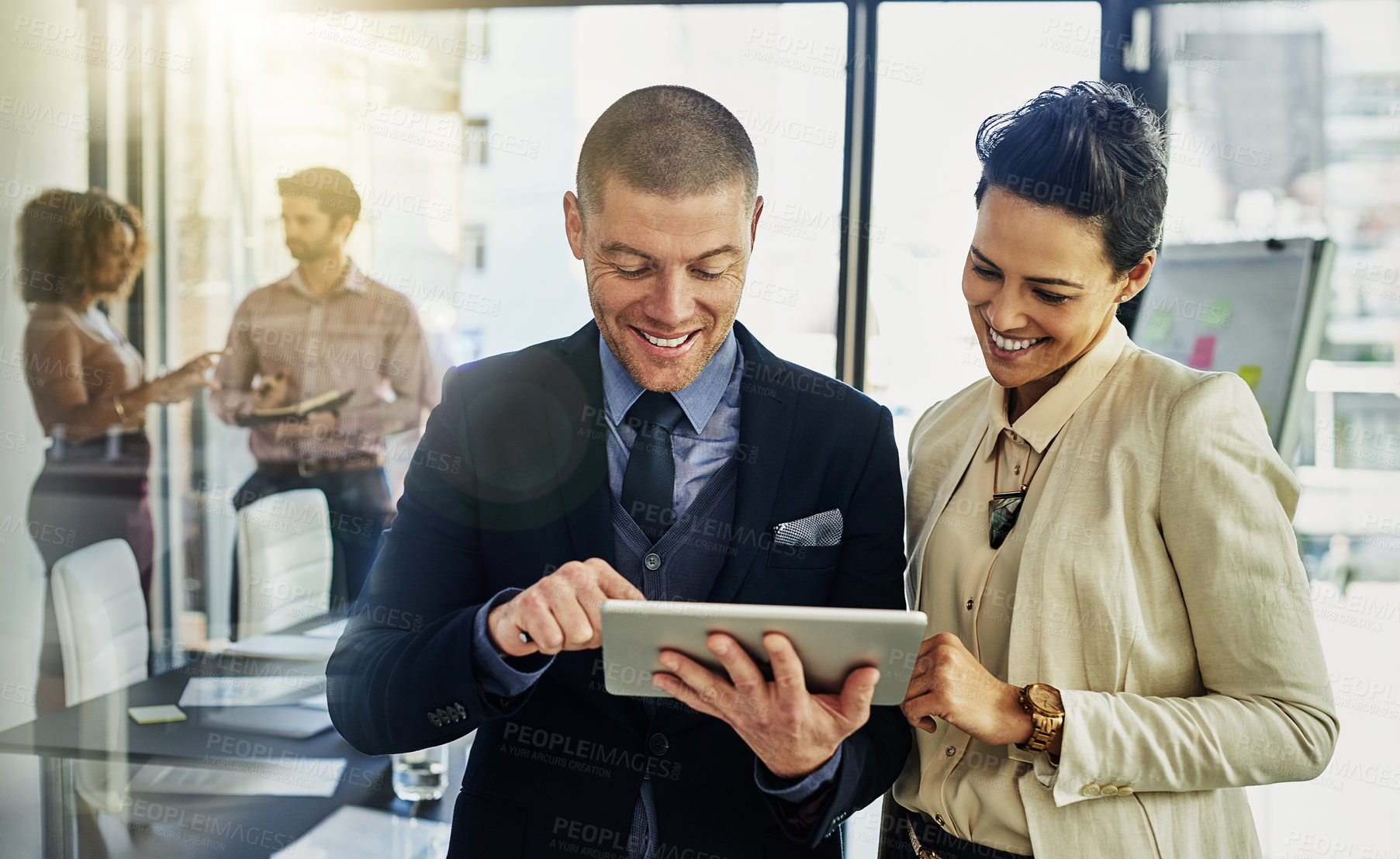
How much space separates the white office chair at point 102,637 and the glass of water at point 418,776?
576 mm

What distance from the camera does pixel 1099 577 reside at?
1311 mm

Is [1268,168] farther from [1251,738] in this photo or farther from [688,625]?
[688,625]

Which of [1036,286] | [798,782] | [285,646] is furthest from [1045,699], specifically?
[285,646]

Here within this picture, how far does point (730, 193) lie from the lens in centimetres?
137

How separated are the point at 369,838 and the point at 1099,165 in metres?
1.77

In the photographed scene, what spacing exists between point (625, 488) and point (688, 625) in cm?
41

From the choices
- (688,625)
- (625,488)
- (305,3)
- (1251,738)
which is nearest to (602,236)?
(625,488)

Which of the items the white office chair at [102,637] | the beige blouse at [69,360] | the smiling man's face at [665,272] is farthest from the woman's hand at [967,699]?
the beige blouse at [69,360]

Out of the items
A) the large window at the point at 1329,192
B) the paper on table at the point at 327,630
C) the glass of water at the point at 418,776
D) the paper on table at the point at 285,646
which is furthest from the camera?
the large window at the point at 1329,192

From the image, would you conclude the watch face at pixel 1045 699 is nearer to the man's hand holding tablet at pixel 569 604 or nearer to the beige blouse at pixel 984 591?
the beige blouse at pixel 984 591

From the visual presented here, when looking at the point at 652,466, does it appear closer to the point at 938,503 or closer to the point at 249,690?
the point at 938,503

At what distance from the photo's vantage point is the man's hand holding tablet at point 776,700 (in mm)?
1100

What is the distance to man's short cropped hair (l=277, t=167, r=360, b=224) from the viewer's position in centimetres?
428

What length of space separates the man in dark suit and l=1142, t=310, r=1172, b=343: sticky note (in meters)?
2.80
